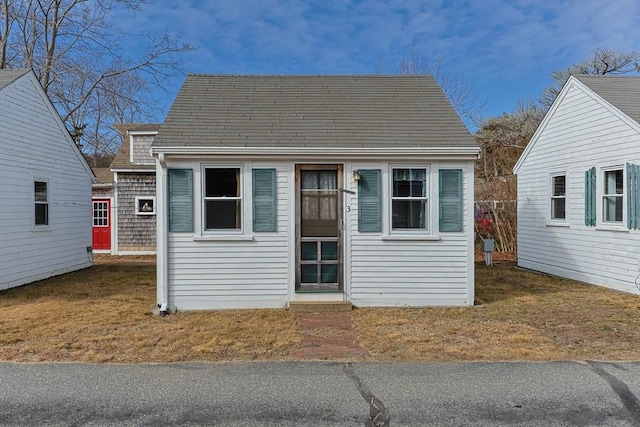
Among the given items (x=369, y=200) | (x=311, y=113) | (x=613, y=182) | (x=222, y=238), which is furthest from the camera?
(x=613, y=182)

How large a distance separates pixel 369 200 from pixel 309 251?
1431 millimetres

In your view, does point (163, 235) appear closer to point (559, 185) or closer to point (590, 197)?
point (590, 197)

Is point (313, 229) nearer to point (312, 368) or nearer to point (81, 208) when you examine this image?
point (312, 368)

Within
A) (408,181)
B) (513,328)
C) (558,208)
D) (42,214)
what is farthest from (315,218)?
(42,214)

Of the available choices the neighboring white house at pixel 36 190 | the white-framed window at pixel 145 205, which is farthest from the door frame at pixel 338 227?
the white-framed window at pixel 145 205

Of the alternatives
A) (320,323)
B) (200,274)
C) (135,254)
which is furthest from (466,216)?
(135,254)

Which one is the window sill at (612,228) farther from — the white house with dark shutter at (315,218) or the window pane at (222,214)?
the window pane at (222,214)

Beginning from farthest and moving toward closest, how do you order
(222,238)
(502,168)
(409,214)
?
(502,168), (409,214), (222,238)

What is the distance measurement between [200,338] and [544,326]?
16.7 feet

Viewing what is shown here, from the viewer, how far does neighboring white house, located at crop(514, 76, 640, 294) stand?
8.87m

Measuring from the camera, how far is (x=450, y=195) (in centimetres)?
761

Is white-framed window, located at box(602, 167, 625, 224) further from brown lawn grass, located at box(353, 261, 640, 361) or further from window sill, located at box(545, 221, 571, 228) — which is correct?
brown lawn grass, located at box(353, 261, 640, 361)

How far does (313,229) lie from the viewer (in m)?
7.69

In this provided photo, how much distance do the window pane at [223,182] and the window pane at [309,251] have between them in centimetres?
152
